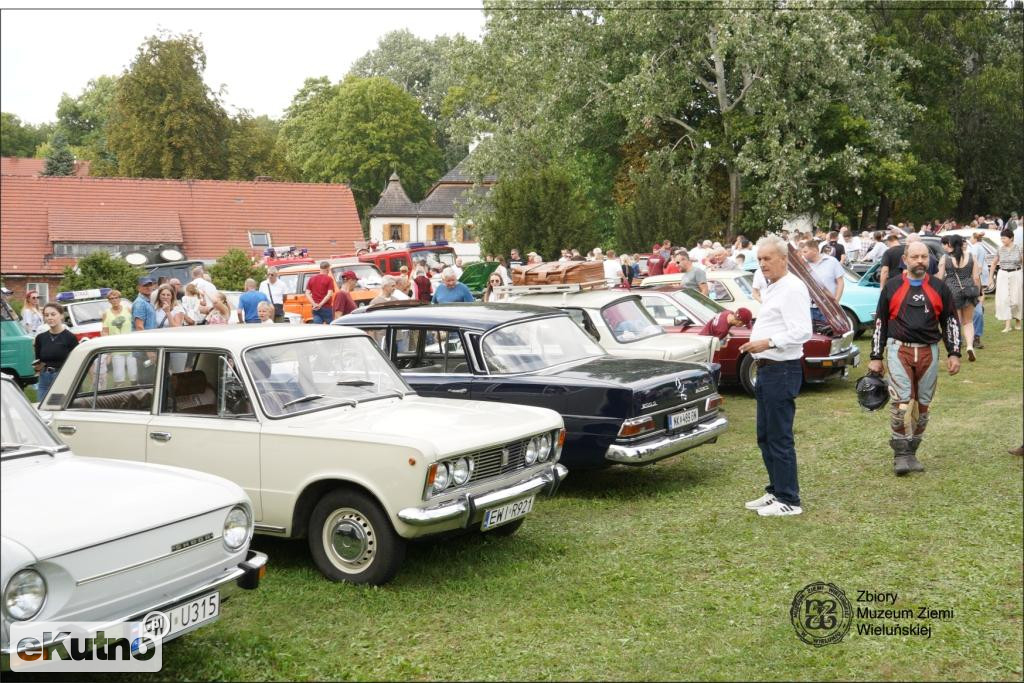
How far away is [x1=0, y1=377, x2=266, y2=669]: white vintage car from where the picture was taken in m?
3.97

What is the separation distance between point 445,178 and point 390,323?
6519 centimetres

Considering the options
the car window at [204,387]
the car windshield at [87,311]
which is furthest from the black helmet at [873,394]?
the car windshield at [87,311]

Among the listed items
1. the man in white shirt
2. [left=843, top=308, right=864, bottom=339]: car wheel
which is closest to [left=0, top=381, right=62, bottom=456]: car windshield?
the man in white shirt

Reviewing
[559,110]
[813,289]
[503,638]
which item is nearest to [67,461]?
[503,638]

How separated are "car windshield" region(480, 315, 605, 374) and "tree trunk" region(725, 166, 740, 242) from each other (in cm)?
2877

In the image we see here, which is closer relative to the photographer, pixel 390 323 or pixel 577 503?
pixel 577 503

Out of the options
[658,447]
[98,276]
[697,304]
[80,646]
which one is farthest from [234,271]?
[80,646]

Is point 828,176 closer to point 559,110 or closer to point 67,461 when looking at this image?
point 559,110

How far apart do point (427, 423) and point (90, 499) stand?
2.52 meters

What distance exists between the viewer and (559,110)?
3872cm

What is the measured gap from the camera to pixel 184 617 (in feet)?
14.9

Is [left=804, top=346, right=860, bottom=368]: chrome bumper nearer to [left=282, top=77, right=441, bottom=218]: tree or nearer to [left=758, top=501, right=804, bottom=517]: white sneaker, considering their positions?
[left=758, top=501, right=804, bottom=517]: white sneaker

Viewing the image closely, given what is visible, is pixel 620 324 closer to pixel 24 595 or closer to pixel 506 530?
pixel 506 530

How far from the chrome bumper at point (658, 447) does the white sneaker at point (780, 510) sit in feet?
3.10
